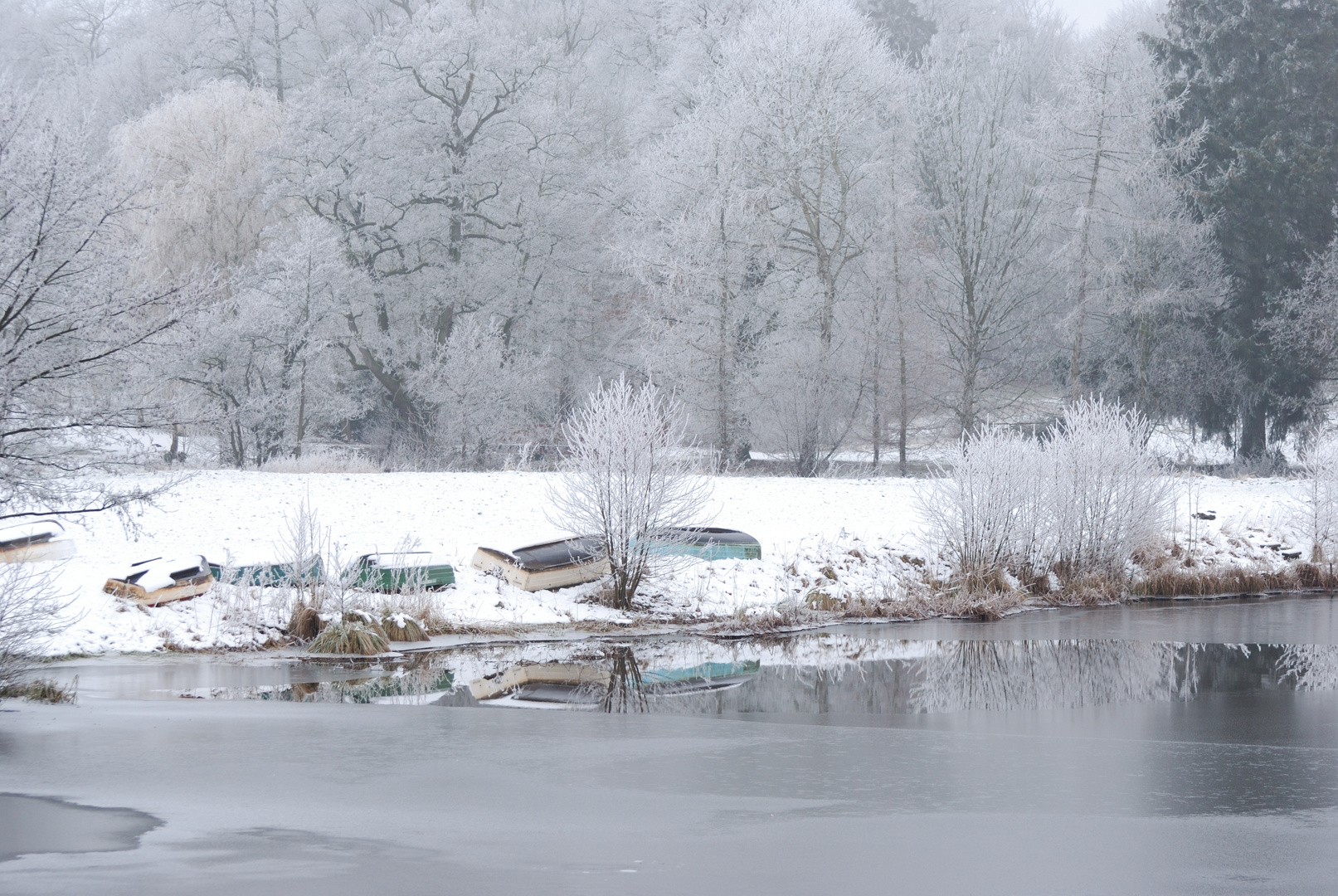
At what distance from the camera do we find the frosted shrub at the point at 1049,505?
65.5 ft

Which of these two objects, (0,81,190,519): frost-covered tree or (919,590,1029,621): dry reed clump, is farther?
(919,590,1029,621): dry reed clump

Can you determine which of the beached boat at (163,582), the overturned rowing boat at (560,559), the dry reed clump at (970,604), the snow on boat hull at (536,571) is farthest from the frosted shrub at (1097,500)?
the beached boat at (163,582)

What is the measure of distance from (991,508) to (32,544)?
43.4 ft

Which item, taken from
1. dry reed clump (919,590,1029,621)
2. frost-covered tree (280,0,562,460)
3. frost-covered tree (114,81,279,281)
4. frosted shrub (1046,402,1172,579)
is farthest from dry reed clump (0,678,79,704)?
frost-covered tree (114,81,279,281)

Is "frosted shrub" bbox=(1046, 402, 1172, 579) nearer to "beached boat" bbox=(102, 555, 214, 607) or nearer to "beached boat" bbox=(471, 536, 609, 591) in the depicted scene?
"beached boat" bbox=(471, 536, 609, 591)

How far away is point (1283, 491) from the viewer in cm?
2705

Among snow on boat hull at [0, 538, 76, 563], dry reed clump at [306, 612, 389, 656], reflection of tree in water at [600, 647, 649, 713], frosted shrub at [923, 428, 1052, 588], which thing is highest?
frosted shrub at [923, 428, 1052, 588]

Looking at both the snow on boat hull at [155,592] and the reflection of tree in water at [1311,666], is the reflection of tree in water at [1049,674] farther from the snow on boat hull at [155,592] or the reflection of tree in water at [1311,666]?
the snow on boat hull at [155,592]

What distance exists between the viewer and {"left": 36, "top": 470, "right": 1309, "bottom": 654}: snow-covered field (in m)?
15.0

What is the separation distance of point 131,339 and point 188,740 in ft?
14.6

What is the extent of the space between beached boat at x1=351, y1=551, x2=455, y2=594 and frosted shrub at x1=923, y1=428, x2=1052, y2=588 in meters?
7.82

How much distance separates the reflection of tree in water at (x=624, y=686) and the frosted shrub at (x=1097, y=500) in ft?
27.5

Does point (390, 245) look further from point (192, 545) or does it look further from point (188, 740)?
point (188, 740)

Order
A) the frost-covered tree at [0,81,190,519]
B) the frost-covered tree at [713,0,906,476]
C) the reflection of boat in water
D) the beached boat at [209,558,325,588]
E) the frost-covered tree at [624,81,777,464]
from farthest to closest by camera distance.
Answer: the frost-covered tree at [713,0,906,476]
the frost-covered tree at [624,81,777,464]
the beached boat at [209,558,325,588]
the reflection of boat in water
the frost-covered tree at [0,81,190,519]
